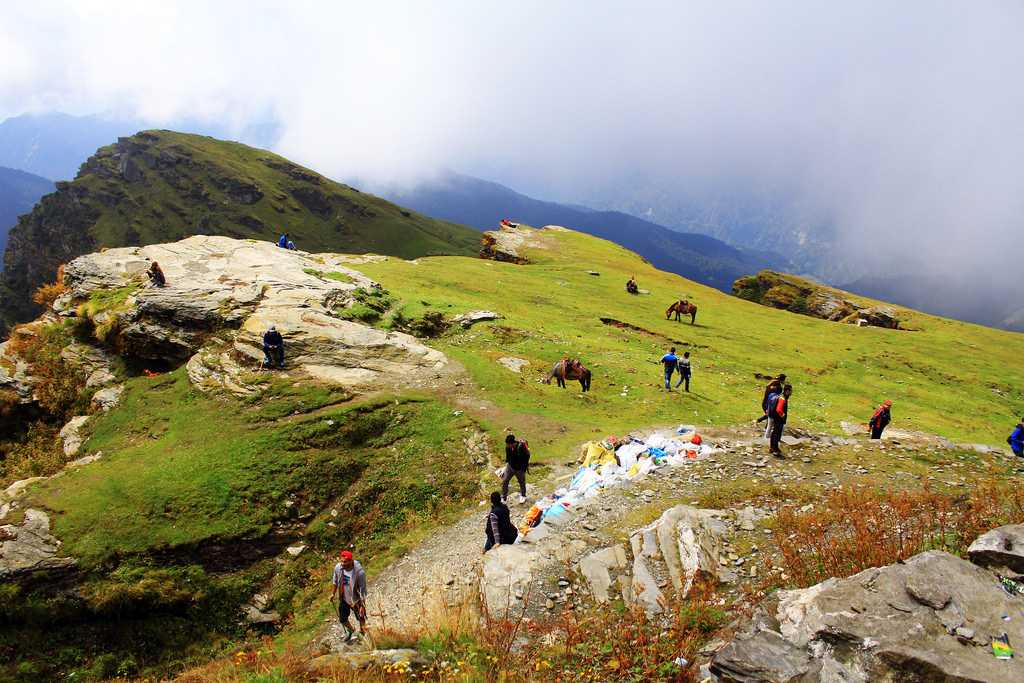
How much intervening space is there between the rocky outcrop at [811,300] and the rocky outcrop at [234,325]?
234ft

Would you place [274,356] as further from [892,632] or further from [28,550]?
[892,632]

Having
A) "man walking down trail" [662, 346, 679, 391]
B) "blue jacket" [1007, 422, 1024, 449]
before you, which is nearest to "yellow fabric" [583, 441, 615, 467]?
"man walking down trail" [662, 346, 679, 391]

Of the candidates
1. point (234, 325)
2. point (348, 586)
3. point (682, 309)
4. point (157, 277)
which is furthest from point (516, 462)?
point (682, 309)

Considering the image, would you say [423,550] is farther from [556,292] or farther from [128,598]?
[556,292]

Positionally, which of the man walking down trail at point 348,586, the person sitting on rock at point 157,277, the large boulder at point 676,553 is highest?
the person sitting on rock at point 157,277

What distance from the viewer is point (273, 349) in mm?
28234

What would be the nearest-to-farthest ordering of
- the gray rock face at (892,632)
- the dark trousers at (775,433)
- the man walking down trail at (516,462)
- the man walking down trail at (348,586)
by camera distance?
1. the gray rock face at (892,632)
2. the man walking down trail at (348,586)
3. the man walking down trail at (516,462)
4. the dark trousers at (775,433)

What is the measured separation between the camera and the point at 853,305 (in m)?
86.0

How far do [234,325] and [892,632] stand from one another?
33604 mm

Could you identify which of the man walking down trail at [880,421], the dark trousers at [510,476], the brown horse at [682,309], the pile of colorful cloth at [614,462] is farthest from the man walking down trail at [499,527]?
the brown horse at [682,309]

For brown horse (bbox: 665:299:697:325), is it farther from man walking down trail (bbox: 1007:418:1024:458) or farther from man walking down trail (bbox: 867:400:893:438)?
man walking down trail (bbox: 867:400:893:438)

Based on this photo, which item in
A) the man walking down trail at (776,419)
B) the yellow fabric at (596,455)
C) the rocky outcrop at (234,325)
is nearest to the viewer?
the man walking down trail at (776,419)

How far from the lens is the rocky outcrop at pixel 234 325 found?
2897 centimetres

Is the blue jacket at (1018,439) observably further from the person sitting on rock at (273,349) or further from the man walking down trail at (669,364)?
the person sitting on rock at (273,349)
